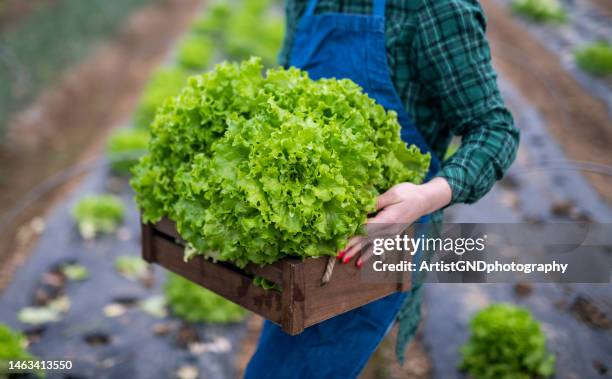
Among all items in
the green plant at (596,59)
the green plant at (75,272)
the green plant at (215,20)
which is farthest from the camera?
the green plant at (215,20)

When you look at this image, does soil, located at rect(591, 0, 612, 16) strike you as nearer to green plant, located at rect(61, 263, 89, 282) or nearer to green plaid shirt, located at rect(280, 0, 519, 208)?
green plant, located at rect(61, 263, 89, 282)

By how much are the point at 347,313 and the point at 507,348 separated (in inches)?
87.7

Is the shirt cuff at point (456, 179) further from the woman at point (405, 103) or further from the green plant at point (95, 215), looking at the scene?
the green plant at point (95, 215)

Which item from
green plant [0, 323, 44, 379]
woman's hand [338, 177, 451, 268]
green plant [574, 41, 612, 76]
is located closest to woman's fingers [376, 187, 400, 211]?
woman's hand [338, 177, 451, 268]

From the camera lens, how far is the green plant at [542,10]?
40.4ft

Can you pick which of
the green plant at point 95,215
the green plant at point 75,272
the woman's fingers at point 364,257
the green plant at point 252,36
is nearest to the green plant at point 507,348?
the woman's fingers at point 364,257

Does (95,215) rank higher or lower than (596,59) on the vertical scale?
lower

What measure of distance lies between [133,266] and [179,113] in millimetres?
3407

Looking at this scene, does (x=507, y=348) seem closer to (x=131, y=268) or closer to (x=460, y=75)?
(x=460, y=75)

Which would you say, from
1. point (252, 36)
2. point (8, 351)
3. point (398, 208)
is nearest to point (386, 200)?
point (398, 208)

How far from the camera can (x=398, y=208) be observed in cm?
199

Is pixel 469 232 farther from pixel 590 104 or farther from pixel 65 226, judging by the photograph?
pixel 590 104

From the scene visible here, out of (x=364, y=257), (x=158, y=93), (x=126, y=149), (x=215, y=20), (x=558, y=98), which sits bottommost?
(x=558, y=98)

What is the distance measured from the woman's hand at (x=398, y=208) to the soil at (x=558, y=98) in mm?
5291
